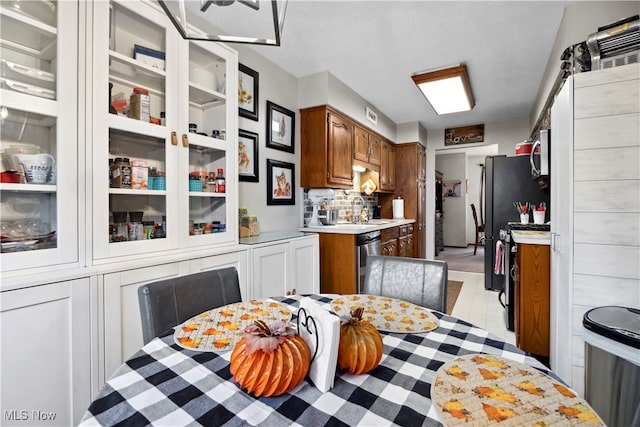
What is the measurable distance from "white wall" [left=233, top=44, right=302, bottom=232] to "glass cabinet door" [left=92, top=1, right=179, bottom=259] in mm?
921

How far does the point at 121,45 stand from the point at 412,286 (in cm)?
205

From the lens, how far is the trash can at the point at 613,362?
1.22 metres

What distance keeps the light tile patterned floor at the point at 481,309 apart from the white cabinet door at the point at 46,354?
2895 millimetres

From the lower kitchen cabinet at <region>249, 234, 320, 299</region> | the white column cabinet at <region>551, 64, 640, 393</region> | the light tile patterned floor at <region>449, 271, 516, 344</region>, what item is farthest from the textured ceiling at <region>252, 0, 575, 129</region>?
the light tile patterned floor at <region>449, 271, 516, 344</region>

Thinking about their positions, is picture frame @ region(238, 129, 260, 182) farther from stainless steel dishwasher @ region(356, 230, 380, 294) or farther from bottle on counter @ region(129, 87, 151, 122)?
stainless steel dishwasher @ region(356, 230, 380, 294)

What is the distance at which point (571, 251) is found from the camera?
5.14 feet

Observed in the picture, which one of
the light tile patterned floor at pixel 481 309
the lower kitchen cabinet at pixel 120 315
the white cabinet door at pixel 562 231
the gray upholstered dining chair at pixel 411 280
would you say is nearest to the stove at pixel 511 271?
the light tile patterned floor at pixel 481 309

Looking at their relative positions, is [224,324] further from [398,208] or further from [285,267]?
[398,208]

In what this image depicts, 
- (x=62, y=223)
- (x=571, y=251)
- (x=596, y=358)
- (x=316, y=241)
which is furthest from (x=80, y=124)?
(x=596, y=358)

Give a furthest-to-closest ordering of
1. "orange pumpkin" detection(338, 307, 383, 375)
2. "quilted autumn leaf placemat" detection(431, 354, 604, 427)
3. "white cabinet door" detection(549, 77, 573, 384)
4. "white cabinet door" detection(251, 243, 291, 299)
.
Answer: "white cabinet door" detection(251, 243, 291, 299) < "white cabinet door" detection(549, 77, 573, 384) < "orange pumpkin" detection(338, 307, 383, 375) < "quilted autumn leaf placemat" detection(431, 354, 604, 427)

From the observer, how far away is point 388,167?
5.09m

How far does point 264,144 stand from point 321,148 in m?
0.66

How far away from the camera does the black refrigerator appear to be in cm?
343

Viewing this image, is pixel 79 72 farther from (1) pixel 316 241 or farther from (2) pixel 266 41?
(1) pixel 316 241
